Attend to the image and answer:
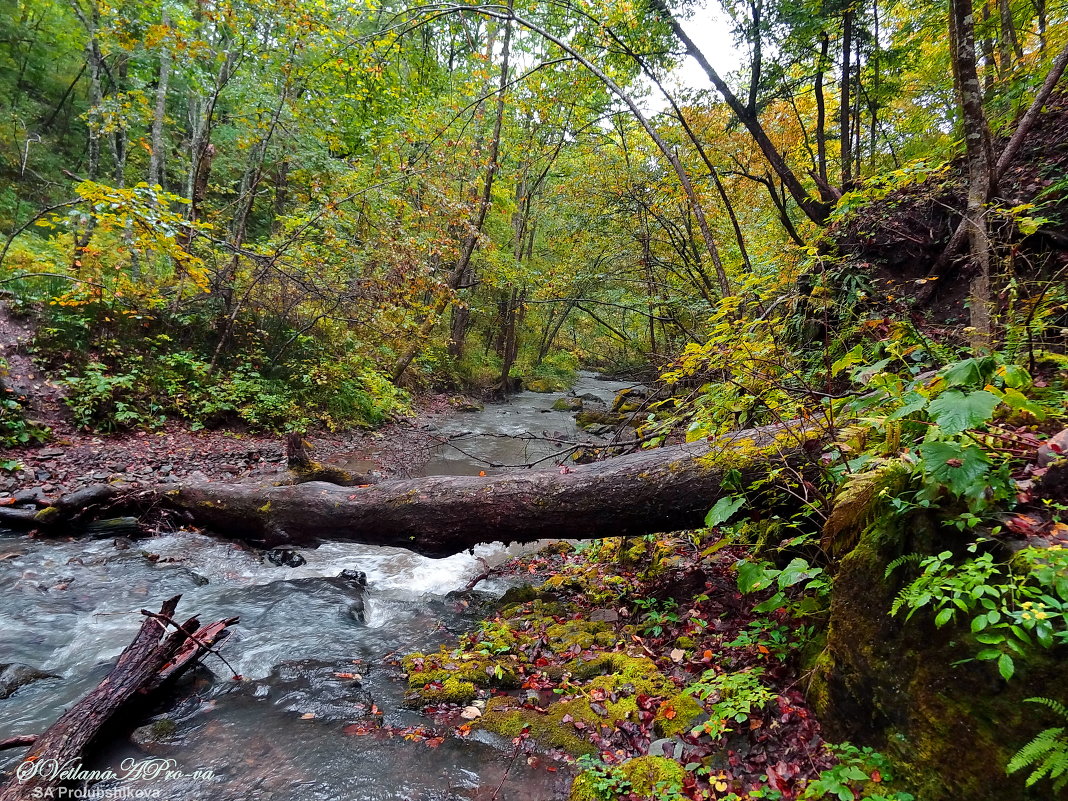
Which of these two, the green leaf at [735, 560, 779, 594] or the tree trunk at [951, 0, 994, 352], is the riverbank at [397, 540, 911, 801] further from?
the tree trunk at [951, 0, 994, 352]

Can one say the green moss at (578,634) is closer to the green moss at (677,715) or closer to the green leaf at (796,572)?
the green moss at (677,715)

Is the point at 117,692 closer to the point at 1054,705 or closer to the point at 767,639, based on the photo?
the point at 767,639

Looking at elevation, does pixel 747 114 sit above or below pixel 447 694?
above

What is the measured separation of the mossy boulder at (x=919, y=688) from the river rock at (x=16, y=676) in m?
5.35

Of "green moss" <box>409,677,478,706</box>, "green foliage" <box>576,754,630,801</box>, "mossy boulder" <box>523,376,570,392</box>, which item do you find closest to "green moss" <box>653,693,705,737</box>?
"green foliage" <box>576,754,630,801</box>

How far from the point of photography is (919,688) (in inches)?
83.0

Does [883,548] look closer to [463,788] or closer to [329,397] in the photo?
[463,788]

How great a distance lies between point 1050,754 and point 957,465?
0.98 meters

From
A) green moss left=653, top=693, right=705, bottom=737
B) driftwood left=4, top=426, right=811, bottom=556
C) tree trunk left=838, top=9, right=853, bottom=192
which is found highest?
tree trunk left=838, top=9, right=853, bottom=192

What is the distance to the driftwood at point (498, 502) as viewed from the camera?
4.05m

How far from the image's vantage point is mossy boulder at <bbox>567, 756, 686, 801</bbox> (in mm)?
2445

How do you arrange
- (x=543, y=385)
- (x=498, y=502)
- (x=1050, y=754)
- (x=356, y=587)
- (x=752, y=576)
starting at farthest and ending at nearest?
(x=543, y=385) < (x=356, y=587) < (x=498, y=502) < (x=752, y=576) < (x=1050, y=754)

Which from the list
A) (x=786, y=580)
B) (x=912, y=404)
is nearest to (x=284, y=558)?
(x=786, y=580)

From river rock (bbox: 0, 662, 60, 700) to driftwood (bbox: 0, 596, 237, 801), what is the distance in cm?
78
